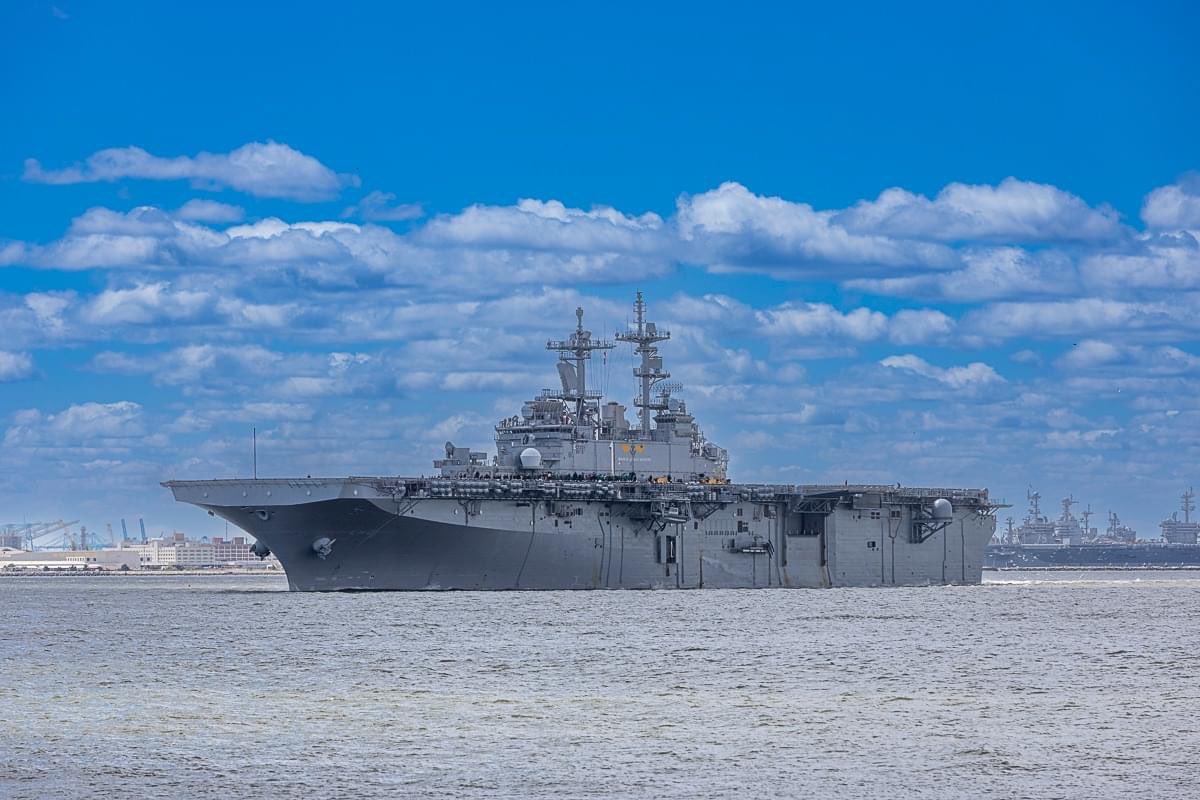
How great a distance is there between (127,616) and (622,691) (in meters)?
25.5

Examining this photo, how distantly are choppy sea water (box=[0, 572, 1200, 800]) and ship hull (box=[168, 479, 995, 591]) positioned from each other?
135 inches

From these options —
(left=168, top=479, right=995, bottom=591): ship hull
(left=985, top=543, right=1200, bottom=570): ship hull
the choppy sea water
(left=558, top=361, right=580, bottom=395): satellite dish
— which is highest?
(left=558, top=361, right=580, bottom=395): satellite dish

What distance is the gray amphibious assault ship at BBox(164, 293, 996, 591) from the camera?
45469 millimetres

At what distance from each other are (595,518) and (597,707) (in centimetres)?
2607

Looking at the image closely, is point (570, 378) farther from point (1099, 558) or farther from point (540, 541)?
point (1099, 558)

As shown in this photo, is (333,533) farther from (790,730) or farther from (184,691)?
(790,730)

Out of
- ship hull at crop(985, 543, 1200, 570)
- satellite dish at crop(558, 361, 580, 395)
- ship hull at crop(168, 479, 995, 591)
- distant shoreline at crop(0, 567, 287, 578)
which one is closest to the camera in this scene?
ship hull at crop(168, 479, 995, 591)

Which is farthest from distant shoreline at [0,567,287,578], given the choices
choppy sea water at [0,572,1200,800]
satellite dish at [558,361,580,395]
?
choppy sea water at [0,572,1200,800]

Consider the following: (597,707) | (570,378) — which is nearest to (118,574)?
(570,378)

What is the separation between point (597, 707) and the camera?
2356 centimetres

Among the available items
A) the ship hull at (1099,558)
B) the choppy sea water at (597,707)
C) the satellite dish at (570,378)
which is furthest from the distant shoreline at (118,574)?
the choppy sea water at (597,707)

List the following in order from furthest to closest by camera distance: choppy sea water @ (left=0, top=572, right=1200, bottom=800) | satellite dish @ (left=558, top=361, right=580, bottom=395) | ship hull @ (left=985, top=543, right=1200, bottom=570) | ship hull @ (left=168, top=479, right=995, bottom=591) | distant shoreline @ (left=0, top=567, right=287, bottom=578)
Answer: ship hull @ (left=985, top=543, right=1200, bottom=570) → distant shoreline @ (left=0, top=567, right=287, bottom=578) → satellite dish @ (left=558, top=361, right=580, bottom=395) → ship hull @ (left=168, top=479, right=995, bottom=591) → choppy sea water @ (left=0, top=572, right=1200, bottom=800)

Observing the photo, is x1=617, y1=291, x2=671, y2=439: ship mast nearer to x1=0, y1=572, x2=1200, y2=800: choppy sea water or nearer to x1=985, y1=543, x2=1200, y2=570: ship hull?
x1=0, y1=572, x2=1200, y2=800: choppy sea water

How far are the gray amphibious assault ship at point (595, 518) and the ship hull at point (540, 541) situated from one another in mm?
49
